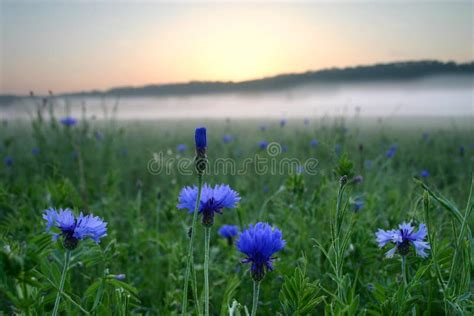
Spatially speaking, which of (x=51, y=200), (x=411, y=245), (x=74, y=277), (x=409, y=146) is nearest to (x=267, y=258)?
(x=411, y=245)

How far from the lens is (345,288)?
3.29ft

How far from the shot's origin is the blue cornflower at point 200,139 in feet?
3.18

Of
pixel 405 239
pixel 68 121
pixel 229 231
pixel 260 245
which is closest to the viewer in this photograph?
pixel 260 245

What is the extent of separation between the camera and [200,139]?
98 centimetres

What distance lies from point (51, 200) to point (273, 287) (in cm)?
129

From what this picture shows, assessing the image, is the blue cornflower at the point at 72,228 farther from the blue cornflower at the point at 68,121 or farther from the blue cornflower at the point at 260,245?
the blue cornflower at the point at 68,121

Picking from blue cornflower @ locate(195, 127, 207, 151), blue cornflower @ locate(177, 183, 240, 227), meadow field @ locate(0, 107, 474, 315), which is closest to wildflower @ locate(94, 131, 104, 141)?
meadow field @ locate(0, 107, 474, 315)

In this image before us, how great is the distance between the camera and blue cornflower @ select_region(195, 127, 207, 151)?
970 mm

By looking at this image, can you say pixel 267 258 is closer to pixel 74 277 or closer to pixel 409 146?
pixel 74 277

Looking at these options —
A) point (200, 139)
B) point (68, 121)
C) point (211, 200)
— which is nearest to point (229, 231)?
point (211, 200)

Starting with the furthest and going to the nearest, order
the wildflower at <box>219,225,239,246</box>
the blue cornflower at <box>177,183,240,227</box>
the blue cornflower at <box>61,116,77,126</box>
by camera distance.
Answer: the blue cornflower at <box>61,116,77,126</box> < the wildflower at <box>219,225,239,246</box> < the blue cornflower at <box>177,183,240,227</box>

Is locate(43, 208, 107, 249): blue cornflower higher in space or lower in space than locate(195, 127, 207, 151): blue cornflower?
lower

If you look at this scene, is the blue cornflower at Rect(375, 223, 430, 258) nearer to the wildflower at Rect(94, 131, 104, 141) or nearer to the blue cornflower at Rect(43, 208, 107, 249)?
the blue cornflower at Rect(43, 208, 107, 249)

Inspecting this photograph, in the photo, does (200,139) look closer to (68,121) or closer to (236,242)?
(236,242)
